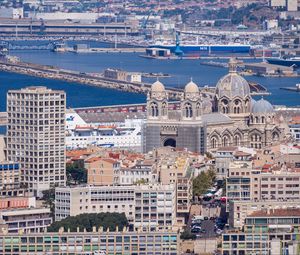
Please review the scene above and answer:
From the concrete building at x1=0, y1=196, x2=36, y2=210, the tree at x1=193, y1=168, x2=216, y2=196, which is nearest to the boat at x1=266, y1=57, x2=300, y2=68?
the tree at x1=193, y1=168, x2=216, y2=196

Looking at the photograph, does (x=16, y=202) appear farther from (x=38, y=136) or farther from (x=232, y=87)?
(x=232, y=87)

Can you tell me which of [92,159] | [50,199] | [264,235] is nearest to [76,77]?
[92,159]

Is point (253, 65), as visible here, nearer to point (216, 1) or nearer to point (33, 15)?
point (33, 15)

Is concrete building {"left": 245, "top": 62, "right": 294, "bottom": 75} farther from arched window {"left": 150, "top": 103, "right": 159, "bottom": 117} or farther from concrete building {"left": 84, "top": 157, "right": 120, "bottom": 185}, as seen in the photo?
concrete building {"left": 84, "top": 157, "right": 120, "bottom": 185}

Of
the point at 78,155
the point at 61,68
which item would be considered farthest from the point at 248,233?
the point at 61,68

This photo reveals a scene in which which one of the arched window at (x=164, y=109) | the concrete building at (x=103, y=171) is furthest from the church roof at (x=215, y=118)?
the concrete building at (x=103, y=171)
